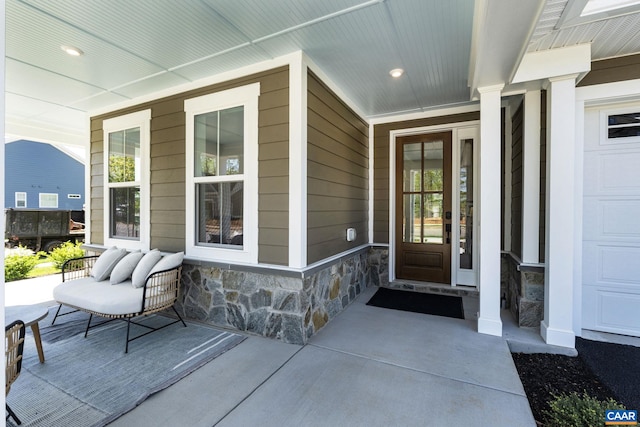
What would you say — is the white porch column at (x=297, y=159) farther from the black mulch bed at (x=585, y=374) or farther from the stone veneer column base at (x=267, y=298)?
the black mulch bed at (x=585, y=374)

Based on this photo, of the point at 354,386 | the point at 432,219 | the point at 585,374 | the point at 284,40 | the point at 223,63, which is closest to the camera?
the point at 354,386

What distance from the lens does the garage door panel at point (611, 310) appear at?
2836 mm

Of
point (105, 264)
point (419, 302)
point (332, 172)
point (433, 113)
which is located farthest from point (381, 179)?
point (105, 264)

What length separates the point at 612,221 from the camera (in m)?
2.89

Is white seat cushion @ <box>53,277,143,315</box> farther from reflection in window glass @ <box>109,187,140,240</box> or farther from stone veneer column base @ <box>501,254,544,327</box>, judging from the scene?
stone veneer column base @ <box>501,254,544,327</box>

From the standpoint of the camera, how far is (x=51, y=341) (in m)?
2.85

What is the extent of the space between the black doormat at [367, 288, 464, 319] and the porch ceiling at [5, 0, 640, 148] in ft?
8.69

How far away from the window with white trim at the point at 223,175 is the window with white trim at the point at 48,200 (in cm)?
1183

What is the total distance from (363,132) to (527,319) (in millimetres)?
3188

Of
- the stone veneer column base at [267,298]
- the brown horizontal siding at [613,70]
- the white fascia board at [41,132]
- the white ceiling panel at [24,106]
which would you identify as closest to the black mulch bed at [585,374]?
the stone veneer column base at [267,298]

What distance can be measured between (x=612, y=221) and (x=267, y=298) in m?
3.56

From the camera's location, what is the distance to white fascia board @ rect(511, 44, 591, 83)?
254 cm

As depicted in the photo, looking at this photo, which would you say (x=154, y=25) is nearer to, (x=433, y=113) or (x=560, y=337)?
(x=433, y=113)

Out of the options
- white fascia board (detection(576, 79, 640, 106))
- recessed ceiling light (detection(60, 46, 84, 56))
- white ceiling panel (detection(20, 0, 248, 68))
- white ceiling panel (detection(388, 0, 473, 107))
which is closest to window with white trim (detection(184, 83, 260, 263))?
white ceiling panel (detection(20, 0, 248, 68))
